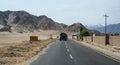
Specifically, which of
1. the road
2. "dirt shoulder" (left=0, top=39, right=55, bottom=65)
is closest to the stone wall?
"dirt shoulder" (left=0, top=39, right=55, bottom=65)

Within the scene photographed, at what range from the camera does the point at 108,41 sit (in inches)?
2120

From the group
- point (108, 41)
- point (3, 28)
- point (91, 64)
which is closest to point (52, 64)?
point (91, 64)

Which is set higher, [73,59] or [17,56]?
[73,59]

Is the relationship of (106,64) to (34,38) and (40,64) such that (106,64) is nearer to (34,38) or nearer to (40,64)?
(40,64)

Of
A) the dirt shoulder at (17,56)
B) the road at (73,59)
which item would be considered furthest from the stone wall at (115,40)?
the road at (73,59)

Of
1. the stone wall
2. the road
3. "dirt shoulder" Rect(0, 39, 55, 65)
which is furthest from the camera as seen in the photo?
the stone wall

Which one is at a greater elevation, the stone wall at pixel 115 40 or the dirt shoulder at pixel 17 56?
the stone wall at pixel 115 40

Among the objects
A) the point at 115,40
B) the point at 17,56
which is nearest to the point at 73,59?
the point at 17,56

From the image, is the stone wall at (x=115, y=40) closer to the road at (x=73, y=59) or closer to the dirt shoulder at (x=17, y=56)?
the dirt shoulder at (x=17, y=56)

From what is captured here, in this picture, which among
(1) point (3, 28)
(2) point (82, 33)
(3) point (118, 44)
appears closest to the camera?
(3) point (118, 44)

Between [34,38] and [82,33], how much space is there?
39737 millimetres

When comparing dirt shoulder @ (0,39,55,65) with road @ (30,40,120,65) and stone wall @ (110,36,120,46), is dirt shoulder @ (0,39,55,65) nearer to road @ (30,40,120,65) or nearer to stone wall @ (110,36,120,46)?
road @ (30,40,120,65)

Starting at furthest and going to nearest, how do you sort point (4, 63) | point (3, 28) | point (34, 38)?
point (3, 28)
point (34, 38)
point (4, 63)

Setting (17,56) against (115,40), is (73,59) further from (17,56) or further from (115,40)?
(115,40)
